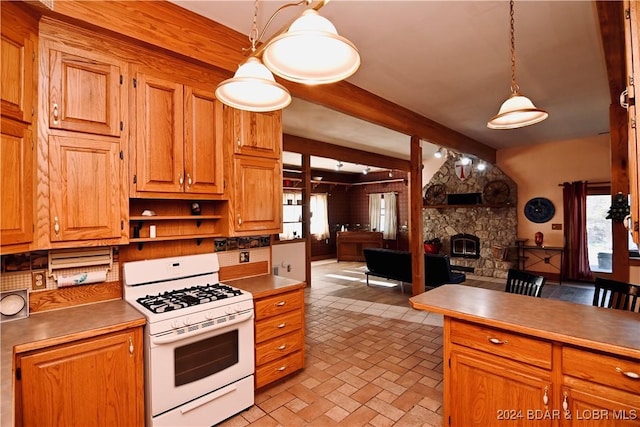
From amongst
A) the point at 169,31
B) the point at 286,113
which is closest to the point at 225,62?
the point at 169,31

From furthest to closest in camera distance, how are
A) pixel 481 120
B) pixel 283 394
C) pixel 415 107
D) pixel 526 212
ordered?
pixel 526 212, pixel 481 120, pixel 415 107, pixel 283 394

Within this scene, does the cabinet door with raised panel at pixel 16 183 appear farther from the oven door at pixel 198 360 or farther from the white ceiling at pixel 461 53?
the white ceiling at pixel 461 53

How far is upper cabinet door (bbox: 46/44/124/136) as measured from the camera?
1817mm

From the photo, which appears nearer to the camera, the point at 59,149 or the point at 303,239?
the point at 59,149

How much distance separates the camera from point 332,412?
2320 millimetres

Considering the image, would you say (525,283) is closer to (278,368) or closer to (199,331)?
(278,368)

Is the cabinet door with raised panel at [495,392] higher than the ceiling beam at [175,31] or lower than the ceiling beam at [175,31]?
lower

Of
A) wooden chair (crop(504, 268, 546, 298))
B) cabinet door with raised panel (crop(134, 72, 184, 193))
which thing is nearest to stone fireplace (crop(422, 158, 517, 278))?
wooden chair (crop(504, 268, 546, 298))

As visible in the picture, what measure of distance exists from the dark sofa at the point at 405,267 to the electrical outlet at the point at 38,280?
4.82 m

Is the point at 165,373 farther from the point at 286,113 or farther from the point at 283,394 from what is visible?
the point at 286,113

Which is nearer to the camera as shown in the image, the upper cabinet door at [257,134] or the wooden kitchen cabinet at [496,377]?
the wooden kitchen cabinet at [496,377]

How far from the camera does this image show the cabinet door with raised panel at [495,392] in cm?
163

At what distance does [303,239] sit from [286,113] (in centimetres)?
272

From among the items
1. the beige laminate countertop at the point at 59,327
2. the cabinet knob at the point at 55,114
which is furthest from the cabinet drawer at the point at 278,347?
the cabinet knob at the point at 55,114
